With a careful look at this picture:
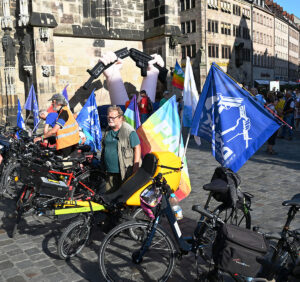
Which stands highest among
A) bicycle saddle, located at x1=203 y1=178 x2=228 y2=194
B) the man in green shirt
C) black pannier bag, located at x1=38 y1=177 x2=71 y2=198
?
the man in green shirt

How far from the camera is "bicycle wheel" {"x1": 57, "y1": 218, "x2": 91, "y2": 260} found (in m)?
4.16

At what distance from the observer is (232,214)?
4051mm

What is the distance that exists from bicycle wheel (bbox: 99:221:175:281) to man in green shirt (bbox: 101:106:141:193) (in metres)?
0.98

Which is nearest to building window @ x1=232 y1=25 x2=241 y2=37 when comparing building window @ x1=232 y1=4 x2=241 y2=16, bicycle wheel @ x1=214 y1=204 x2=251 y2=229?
building window @ x1=232 y1=4 x2=241 y2=16

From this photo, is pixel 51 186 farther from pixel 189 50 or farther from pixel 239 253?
pixel 189 50

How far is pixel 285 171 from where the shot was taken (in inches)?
329

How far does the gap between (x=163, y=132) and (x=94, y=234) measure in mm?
1722

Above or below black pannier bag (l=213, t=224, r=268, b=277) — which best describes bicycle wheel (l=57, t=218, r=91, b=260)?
below

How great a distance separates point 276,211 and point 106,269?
3173 mm

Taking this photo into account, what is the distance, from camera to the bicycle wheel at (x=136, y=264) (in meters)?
3.45

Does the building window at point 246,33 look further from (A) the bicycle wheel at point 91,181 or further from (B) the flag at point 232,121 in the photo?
(B) the flag at point 232,121

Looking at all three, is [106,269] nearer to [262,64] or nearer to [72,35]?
[72,35]

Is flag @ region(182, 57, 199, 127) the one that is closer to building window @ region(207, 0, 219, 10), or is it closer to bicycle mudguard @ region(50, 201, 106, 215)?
bicycle mudguard @ region(50, 201, 106, 215)

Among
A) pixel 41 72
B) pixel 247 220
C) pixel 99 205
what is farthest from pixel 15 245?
pixel 41 72
